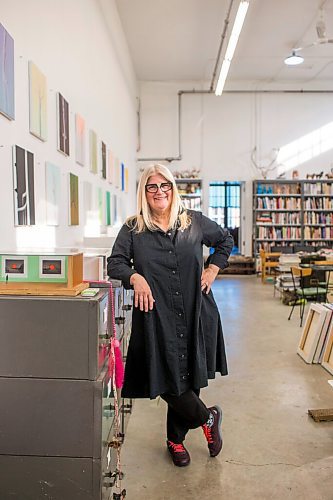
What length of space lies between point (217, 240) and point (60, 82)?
6.78ft

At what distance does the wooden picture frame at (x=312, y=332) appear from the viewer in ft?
14.5

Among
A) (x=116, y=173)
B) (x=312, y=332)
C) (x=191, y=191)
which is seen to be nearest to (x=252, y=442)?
(x=312, y=332)

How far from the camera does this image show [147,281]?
2.28 metres

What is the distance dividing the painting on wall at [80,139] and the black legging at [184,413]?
2586 millimetres

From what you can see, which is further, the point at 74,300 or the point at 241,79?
the point at 241,79

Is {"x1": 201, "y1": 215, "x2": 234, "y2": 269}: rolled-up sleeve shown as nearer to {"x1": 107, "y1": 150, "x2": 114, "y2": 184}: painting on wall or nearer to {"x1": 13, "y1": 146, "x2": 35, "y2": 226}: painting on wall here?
{"x1": 13, "y1": 146, "x2": 35, "y2": 226}: painting on wall

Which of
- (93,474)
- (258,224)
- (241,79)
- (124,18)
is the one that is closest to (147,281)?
(93,474)

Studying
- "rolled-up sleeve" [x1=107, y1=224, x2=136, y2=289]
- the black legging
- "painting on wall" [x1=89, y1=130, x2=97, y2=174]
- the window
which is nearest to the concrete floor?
the black legging

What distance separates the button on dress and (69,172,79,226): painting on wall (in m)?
1.80

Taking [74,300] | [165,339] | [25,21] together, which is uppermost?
[25,21]

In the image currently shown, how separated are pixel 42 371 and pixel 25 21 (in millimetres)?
2155

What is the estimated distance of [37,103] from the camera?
3.04 meters

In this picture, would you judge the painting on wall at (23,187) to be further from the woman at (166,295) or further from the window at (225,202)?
the window at (225,202)

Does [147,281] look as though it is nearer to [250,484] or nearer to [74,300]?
[74,300]
